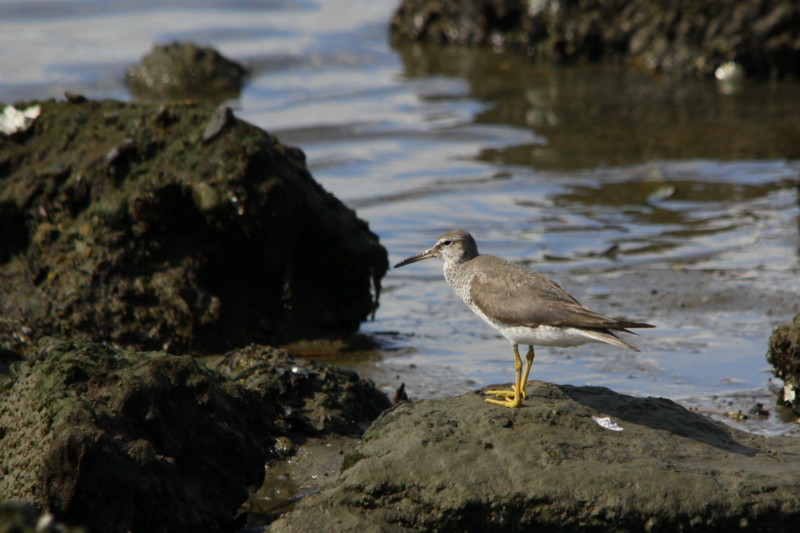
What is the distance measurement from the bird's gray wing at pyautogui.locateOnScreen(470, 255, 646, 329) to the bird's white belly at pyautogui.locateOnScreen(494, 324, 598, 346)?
36 millimetres

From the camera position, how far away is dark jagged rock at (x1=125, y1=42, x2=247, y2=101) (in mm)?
17422

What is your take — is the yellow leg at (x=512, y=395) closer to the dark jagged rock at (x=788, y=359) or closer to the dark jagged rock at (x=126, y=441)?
the dark jagged rock at (x=126, y=441)

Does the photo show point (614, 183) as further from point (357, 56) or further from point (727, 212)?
point (357, 56)

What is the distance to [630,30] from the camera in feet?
59.1

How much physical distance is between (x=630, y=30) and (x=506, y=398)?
13.6m

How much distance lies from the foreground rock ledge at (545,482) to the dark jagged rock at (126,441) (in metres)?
0.66

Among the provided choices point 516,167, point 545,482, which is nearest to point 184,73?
point 516,167

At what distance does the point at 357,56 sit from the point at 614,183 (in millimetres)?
8345

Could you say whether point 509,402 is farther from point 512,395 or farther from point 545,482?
point 545,482

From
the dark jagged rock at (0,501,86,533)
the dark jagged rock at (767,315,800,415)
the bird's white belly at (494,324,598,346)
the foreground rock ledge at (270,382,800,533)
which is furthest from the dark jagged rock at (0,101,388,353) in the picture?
the dark jagged rock at (0,501,86,533)

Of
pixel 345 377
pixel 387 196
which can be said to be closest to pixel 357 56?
pixel 387 196

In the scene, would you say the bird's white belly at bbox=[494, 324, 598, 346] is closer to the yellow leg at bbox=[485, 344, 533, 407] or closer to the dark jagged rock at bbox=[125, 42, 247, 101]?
the yellow leg at bbox=[485, 344, 533, 407]

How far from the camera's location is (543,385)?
601cm

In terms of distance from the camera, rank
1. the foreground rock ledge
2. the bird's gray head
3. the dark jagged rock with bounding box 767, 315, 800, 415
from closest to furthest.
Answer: the foreground rock ledge < the dark jagged rock with bounding box 767, 315, 800, 415 < the bird's gray head
